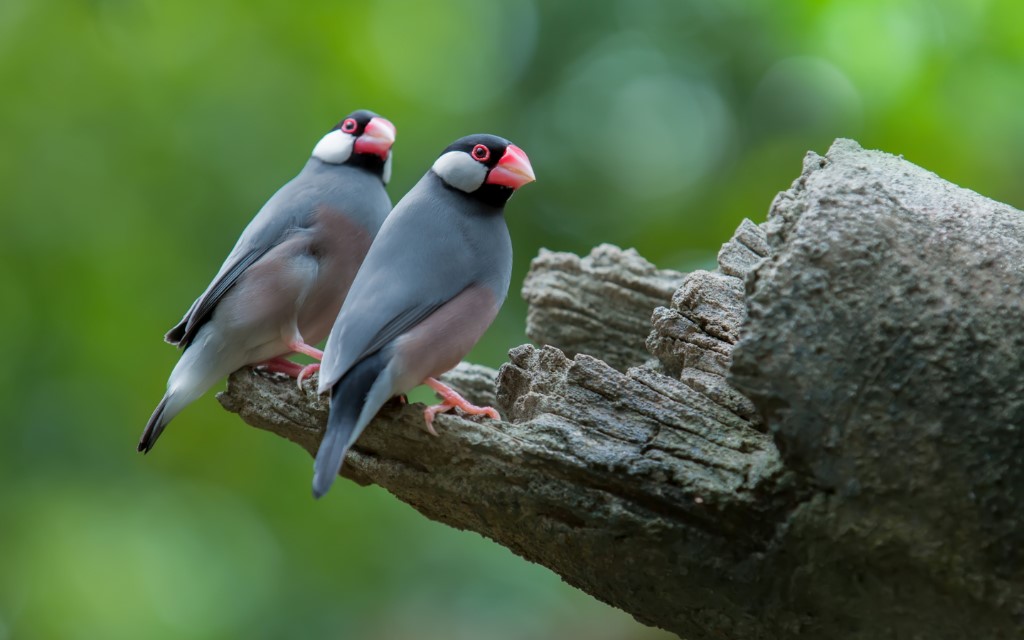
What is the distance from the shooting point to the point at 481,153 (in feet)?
9.00

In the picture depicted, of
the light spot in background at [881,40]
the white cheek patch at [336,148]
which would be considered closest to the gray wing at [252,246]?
the white cheek patch at [336,148]

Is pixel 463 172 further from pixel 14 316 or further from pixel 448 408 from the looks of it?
pixel 14 316

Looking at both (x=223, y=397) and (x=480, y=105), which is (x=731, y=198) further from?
(x=223, y=397)

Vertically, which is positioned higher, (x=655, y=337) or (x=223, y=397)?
(x=655, y=337)

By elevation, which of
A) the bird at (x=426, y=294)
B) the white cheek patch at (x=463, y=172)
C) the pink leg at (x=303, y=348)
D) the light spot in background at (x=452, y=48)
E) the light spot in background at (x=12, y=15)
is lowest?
the pink leg at (x=303, y=348)

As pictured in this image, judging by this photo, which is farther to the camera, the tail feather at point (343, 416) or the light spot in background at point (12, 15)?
the light spot in background at point (12, 15)

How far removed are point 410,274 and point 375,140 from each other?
91 cm

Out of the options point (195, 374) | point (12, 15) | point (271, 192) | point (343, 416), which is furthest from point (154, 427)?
point (12, 15)

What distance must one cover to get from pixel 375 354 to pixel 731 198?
377 cm

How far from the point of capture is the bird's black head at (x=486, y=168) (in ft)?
8.95

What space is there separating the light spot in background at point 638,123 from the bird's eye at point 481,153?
128 inches

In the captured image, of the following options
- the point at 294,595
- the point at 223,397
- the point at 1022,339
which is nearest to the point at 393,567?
the point at 294,595

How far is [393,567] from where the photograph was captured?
5.99 meters

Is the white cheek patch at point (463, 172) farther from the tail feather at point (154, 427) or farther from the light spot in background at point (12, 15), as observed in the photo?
the light spot in background at point (12, 15)
